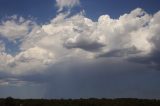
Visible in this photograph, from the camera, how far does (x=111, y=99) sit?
381 ft
